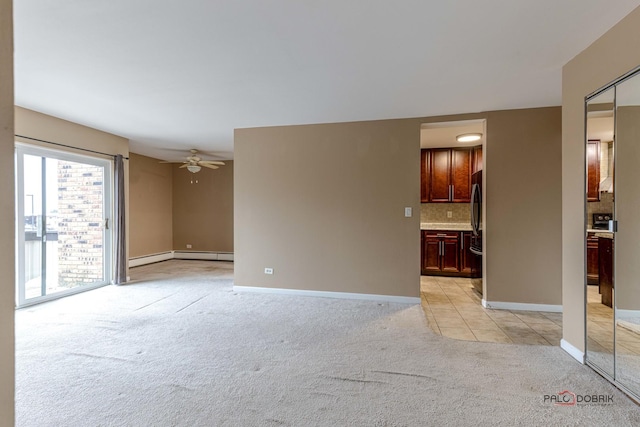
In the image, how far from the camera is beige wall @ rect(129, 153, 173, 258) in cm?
656

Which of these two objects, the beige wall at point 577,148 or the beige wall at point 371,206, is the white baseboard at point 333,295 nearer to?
the beige wall at point 371,206

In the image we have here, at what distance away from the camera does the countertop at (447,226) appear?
5.46m

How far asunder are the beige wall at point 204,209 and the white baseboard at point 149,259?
0.29 metres

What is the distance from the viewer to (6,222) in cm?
85

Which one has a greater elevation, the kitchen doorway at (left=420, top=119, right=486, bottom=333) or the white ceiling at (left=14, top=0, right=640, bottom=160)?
the white ceiling at (left=14, top=0, right=640, bottom=160)

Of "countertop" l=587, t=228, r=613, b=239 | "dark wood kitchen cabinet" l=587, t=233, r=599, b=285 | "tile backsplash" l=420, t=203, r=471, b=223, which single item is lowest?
"dark wood kitchen cabinet" l=587, t=233, r=599, b=285

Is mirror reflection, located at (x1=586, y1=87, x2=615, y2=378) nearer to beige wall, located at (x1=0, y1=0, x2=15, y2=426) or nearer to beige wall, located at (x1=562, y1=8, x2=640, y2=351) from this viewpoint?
beige wall, located at (x1=562, y1=8, x2=640, y2=351)

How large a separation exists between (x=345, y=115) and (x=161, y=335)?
3.36m

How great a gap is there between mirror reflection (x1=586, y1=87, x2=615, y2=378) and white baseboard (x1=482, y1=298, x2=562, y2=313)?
1.42 m

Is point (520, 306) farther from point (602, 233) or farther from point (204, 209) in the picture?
point (204, 209)

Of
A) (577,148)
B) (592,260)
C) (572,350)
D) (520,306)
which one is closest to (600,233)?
(592,260)

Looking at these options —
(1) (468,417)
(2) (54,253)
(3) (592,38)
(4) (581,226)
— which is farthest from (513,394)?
(2) (54,253)

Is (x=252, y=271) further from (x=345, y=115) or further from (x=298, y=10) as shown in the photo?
(x=298, y=10)

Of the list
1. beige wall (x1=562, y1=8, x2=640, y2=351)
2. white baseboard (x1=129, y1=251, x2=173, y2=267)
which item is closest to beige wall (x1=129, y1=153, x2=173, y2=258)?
white baseboard (x1=129, y1=251, x2=173, y2=267)
